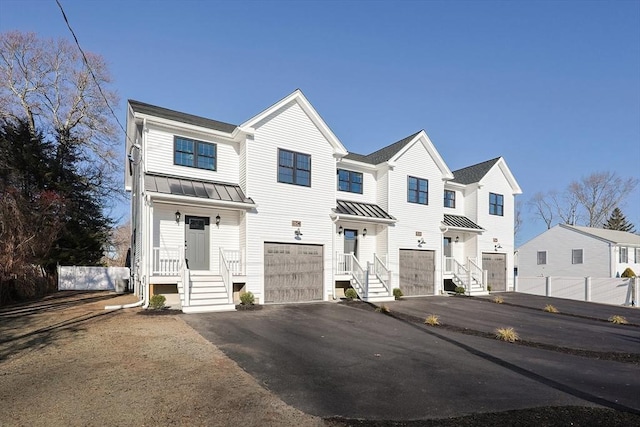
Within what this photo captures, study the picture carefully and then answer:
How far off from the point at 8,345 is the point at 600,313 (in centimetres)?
2139

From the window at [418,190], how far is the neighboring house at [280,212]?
0.07 m

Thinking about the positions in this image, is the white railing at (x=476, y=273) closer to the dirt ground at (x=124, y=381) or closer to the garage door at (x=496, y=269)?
the garage door at (x=496, y=269)

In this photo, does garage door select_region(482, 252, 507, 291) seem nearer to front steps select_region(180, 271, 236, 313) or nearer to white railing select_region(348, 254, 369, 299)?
white railing select_region(348, 254, 369, 299)

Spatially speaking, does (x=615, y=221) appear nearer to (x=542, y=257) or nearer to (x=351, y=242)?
(x=542, y=257)

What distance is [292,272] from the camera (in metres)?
16.2

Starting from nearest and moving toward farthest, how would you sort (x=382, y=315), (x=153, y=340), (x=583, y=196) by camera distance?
(x=153, y=340), (x=382, y=315), (x=583, y=196)

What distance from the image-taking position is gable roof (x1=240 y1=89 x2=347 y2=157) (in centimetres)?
1538

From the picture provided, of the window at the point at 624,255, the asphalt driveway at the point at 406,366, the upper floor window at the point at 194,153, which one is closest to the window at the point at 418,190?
the asphalt driveway at the point at 406,366

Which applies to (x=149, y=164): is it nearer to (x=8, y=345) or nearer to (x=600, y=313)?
(x=8, y=345)

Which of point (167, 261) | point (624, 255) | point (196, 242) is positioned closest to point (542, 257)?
point (624, 255)

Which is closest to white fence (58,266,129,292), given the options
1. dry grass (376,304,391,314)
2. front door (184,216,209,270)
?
front door (184,216,209,270)

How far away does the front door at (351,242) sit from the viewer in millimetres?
19141

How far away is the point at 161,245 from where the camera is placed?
560 inches

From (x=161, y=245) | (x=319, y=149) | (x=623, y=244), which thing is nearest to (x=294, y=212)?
(x=319, y=149)
